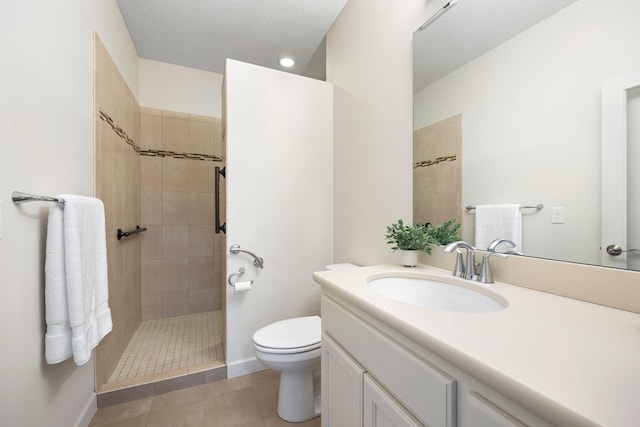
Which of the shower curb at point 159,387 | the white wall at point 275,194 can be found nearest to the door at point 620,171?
the white wall at point 275,194

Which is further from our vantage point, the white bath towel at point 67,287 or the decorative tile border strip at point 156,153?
the decorative tile border strip at point 156,153

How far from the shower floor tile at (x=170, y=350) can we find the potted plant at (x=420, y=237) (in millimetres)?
1493

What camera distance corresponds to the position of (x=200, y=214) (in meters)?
2.90

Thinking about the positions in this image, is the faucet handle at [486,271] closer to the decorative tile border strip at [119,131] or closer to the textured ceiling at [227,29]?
the textured ceiling at [227,29]

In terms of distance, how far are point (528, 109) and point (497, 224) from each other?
42cm

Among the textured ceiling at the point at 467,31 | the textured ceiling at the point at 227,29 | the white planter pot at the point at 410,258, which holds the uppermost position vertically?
the textured ceiling at the point at 227,29

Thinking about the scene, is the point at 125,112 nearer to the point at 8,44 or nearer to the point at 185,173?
the point at 185,173

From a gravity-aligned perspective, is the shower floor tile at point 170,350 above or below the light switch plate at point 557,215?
below

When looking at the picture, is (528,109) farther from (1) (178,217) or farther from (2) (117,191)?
(1) (178,217)

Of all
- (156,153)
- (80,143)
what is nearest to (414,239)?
(80,143)

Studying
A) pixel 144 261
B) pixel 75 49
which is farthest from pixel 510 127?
pixel 144 261

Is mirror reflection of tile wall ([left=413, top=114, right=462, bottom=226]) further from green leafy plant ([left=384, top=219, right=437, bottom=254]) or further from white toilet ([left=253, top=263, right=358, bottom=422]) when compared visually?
white toilet ([left=253, top=263, right=358, bottom=422])

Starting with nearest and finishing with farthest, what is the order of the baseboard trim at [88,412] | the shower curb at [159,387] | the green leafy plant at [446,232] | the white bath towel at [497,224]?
the white bath towel at [497,224]
the green leafy plant at [446,232]
the baseboard trim at [88,412]
the shower curb at [159,387]

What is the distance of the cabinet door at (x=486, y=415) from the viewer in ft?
1.51
